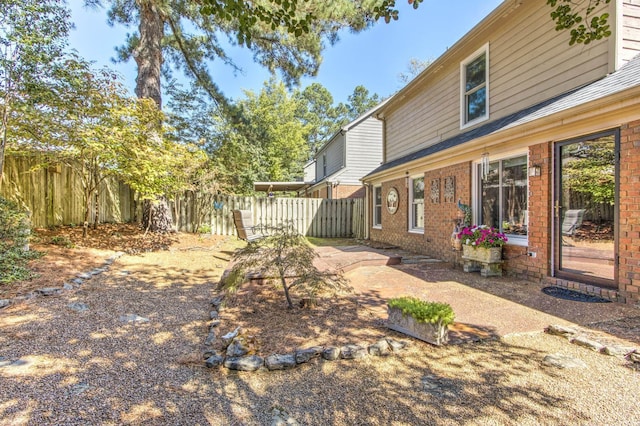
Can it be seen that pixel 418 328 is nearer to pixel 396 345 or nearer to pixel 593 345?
pixel 396 345

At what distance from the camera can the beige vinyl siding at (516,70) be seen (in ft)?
15.6

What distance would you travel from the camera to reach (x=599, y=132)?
3959 mm

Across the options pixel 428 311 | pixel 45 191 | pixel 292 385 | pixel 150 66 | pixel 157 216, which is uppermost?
pixel 150 66

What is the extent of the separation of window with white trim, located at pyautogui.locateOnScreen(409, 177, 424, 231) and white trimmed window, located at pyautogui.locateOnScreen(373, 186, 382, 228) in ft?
7.42

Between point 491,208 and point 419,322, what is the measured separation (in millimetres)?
3983

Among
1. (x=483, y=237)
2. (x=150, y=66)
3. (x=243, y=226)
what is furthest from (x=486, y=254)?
(x=150, y=66)

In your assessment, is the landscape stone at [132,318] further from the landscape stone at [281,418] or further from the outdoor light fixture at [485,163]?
the outdoor light fixture at [485,163]

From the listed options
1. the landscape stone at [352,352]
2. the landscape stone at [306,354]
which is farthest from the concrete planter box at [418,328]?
the landscape stone at [306,354]

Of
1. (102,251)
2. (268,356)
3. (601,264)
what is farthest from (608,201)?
(102,251)

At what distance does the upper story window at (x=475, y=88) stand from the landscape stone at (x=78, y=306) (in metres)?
7.63

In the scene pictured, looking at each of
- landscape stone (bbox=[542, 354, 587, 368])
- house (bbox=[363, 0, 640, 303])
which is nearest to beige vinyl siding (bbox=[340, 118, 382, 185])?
house (bbox=[363, 0, 640, 303])

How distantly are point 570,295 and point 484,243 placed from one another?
1484 mm

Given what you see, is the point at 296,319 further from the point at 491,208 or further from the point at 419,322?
the point at 491,208

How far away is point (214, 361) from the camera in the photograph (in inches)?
96.4
